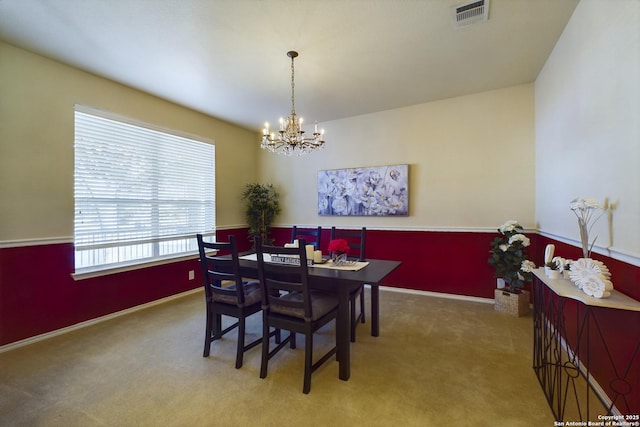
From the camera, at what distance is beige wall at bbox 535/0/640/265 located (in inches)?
57.4

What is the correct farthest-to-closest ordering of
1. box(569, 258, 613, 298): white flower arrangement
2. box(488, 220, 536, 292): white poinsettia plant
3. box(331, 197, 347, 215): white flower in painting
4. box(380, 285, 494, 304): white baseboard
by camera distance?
box(331, 197, 347, 215): white flower in painting
box(380, 285, 494, 304): white baseboard
box(488, 220, 536, 292): white poinsettia plant
box(569, 258, 613, 298): white flower arrangement

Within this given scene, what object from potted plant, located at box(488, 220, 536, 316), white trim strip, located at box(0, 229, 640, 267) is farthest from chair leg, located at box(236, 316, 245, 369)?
potted plant, located at box(488, 220, 536, 316)

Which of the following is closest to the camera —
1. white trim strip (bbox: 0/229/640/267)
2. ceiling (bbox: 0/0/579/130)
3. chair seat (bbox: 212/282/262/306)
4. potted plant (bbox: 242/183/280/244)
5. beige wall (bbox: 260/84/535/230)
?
white trim strip (bbox: 0/229/640/267)

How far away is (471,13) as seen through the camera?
2.11m

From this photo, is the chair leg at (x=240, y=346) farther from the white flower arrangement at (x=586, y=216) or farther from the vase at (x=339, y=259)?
the white flower arrangement at (x=586, y=216)

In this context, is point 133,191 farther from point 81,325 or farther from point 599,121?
point 599,121

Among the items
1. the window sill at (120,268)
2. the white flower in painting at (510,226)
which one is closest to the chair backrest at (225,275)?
the window sill at (120,268)

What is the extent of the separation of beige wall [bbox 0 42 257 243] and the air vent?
12.1 feet

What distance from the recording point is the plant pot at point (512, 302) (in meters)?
3.05

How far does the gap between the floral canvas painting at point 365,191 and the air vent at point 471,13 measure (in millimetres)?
1985

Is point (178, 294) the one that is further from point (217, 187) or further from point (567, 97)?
point (567, 97)

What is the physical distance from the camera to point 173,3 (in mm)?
2002

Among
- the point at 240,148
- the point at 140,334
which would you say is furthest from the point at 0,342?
the point at 240,148

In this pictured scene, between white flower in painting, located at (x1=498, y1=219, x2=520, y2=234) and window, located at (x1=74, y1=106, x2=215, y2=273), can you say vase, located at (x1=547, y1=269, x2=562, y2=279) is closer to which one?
white flower in painting, located at (x1=498, y1=219, x2=520, y2=234)
